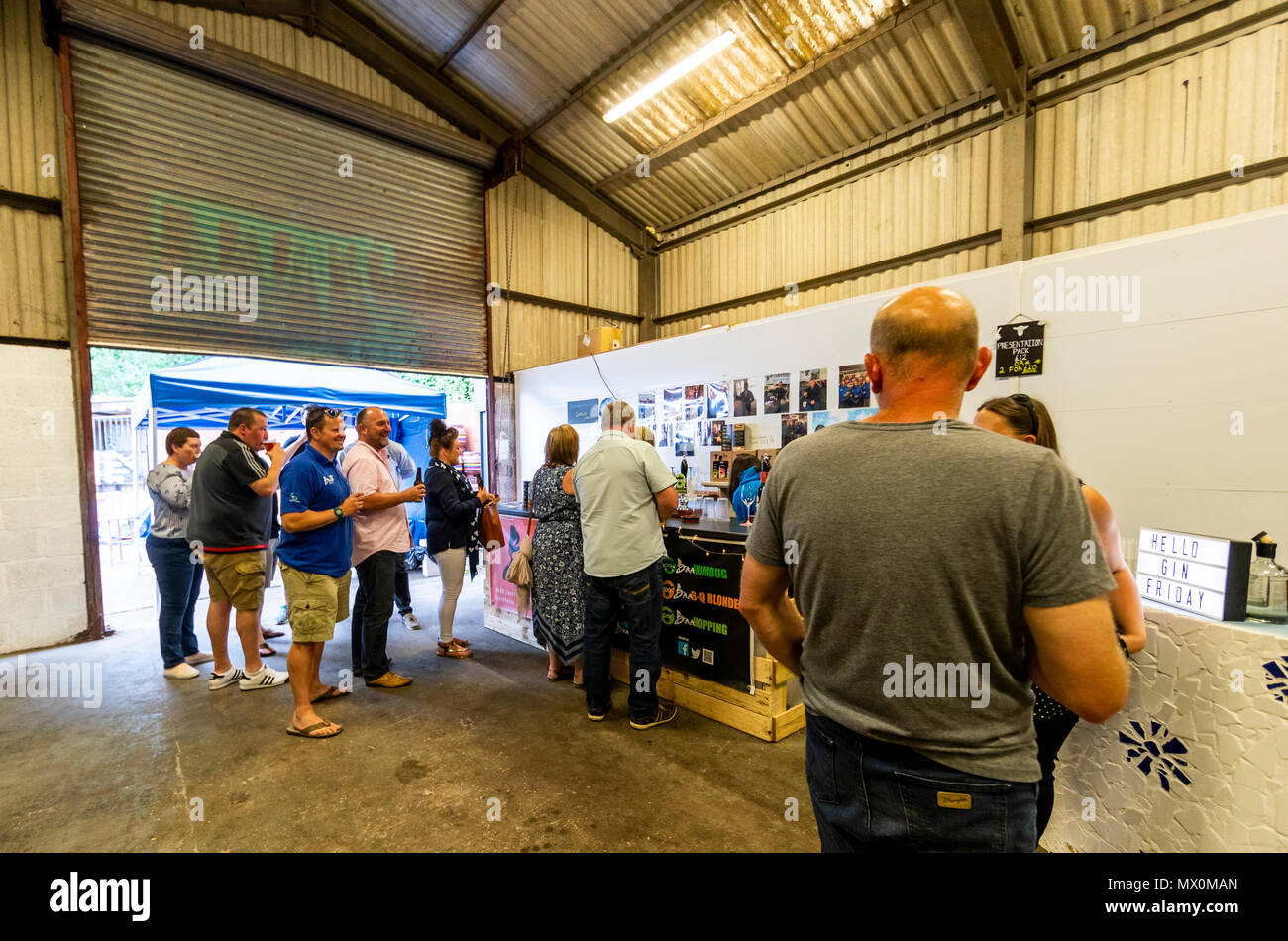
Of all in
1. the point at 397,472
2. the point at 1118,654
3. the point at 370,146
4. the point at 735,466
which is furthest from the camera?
the point at 370,146

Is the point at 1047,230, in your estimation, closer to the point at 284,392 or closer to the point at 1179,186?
the point at 1179,186

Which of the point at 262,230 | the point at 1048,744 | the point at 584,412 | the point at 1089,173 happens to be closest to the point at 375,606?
the point at 1048,744

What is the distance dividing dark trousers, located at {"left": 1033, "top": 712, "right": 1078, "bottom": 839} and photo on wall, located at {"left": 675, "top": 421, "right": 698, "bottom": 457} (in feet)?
13.4

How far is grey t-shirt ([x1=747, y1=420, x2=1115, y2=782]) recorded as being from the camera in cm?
88

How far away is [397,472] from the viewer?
5078mm

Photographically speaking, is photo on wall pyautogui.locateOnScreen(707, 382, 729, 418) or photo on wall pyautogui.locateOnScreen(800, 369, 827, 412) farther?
photo on wall pyautogui.locateOnScreen(707, 382, 729, 418)

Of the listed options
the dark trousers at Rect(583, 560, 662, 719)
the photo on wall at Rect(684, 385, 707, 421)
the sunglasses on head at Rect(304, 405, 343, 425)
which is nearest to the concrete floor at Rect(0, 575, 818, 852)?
the dark trousers at Rect(583, 560, 662, 719)

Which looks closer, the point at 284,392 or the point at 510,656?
the point at 510,656

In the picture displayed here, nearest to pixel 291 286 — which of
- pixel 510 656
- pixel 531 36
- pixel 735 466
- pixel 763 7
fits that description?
pixel 531 36

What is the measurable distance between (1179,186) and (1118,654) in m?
5.60

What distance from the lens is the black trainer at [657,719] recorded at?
310 cm

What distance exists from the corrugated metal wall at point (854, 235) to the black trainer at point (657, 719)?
5.10m
